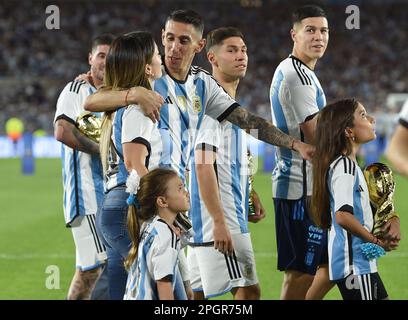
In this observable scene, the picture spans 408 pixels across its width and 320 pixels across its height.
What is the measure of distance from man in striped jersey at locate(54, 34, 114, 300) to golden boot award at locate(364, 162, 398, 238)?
2015 mm

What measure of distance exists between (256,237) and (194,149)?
246 inches

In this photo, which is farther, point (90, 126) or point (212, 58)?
point (90, 126)

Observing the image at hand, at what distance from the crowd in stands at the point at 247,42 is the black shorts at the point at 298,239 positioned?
31507mm

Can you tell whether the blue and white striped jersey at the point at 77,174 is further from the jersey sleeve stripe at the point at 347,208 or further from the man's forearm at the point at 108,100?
the jersey sleeve stripe at the point at 347,208

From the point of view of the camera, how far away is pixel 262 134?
5383mm

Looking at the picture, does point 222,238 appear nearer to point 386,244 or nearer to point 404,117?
point 386,244

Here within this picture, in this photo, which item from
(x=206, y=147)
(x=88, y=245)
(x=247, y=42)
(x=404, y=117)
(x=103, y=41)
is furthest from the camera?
(x=247, y=42)

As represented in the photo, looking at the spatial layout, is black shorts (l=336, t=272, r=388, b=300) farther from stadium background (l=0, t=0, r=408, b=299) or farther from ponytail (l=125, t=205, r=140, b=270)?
stadium background (l=0, t=0, r=408, b=299)

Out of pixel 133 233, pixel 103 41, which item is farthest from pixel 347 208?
pixel 103 41

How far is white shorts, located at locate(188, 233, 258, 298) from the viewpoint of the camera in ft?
17.0

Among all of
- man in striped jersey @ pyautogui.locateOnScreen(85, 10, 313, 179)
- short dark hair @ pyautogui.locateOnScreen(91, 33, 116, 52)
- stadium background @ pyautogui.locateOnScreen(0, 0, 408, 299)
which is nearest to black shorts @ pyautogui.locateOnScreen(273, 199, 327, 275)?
man in striped jersey @ pyautogui.locateOnScreen(85, 10, 313, 179)

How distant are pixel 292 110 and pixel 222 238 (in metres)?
1.04

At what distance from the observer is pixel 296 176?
18.5 ft

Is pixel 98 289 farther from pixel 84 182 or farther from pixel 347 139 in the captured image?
pixel 347 139
